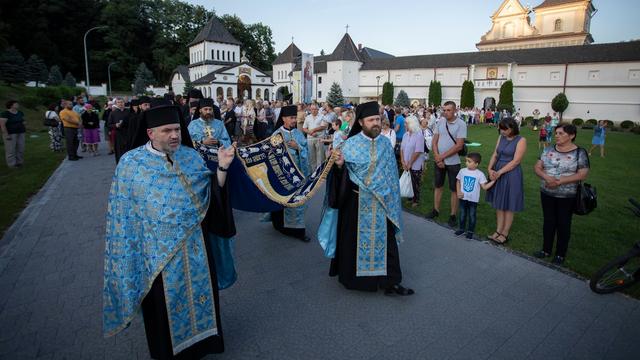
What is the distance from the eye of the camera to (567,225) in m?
5.54

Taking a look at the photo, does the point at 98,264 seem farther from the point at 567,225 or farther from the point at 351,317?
the point at 567,225

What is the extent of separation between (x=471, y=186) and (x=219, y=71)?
67838 mm

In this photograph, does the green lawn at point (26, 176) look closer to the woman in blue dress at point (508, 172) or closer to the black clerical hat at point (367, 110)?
the black clerical hat at point (367, 110)

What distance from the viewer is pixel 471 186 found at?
258 inches

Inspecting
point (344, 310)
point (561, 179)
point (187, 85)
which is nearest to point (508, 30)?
point (187, 85)

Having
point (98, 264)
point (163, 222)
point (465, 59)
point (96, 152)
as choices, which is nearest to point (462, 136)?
point (163, 222)

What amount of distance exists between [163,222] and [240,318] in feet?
6.13

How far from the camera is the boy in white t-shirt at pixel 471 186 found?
6535mm

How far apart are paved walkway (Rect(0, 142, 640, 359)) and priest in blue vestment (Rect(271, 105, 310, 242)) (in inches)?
13.9

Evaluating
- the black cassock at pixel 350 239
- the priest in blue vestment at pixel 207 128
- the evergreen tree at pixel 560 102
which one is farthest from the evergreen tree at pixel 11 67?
the evergreen tree at pixel 560 102

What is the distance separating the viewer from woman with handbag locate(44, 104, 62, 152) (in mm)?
14975

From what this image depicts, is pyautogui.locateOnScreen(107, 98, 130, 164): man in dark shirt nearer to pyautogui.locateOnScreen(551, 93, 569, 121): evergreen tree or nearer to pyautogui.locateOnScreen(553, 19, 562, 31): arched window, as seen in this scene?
pyautogui.locateOnScreen(551, 93, 569, 121): evergreen tree

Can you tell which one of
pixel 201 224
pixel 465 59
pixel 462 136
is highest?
pixel 465 59

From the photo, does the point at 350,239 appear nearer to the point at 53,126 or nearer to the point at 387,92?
the point at 53,126
